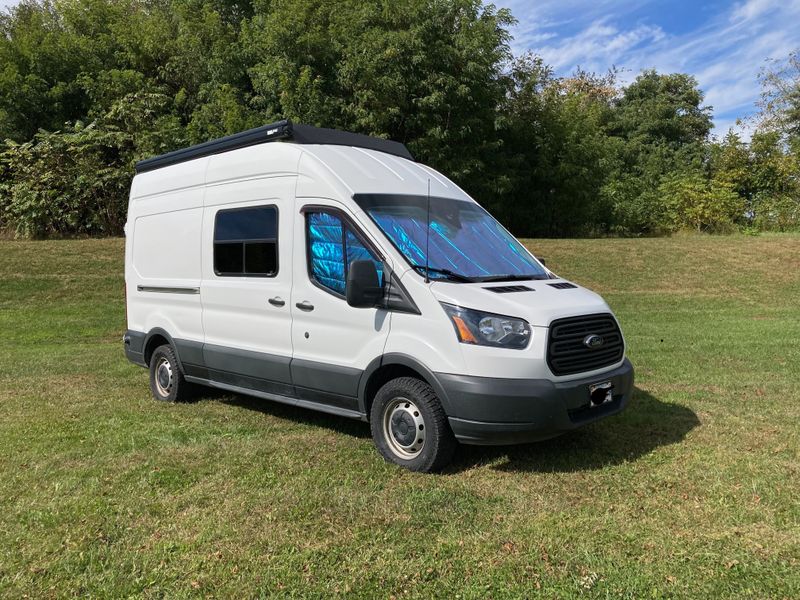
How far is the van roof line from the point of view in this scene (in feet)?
18.3

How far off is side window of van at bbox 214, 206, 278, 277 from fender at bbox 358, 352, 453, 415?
4.49 ft

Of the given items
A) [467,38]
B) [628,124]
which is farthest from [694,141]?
[467,38]

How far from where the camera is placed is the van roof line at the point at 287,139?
558cm

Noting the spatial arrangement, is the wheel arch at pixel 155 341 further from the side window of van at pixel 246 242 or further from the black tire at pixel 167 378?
the side window of van at pixel 246 242

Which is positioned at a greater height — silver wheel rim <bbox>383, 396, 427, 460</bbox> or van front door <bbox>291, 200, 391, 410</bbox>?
van front door <bbox>291, 200, 391, 410</bbox>

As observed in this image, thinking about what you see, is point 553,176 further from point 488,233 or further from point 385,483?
point 385,483

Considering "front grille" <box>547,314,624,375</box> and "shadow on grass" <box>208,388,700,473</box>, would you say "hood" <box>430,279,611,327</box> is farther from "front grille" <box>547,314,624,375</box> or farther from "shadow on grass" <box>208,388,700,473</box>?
"shadow on grass" <box>208,388,700,473</box>

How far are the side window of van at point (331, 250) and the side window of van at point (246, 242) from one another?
45 cm

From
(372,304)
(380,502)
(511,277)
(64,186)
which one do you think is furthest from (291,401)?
(64,186)

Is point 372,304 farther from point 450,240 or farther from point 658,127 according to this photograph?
point 658,127

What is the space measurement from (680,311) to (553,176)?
474 inches

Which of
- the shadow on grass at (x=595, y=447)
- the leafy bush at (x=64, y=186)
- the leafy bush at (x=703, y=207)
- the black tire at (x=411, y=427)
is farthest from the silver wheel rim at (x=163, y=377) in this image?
the leafy bush at (x=703, y=207)

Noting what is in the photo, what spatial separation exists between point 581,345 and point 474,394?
3.01 feet

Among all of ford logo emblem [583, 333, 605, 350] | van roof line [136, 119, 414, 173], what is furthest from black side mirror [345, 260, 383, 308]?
van roof line [136, 119, 414, 173]
